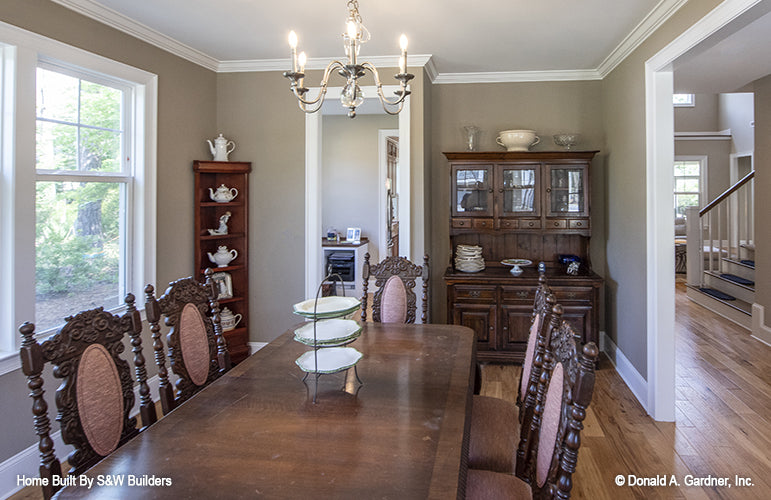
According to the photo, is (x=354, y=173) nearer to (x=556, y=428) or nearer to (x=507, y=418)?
(x=507, y=418)

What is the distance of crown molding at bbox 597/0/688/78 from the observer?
2.90 m

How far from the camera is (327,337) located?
1.81m

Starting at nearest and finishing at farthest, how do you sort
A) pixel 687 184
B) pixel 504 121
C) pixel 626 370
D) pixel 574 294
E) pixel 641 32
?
pixel 641 32 < pixel 626 370 < pixel 574 294 < pixel 504 121 < pixel 687 184

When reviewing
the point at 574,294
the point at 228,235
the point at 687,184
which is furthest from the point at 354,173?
the point at 687,184

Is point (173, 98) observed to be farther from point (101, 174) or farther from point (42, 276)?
point (42, 276)

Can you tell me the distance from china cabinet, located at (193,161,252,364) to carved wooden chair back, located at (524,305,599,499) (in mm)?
3208

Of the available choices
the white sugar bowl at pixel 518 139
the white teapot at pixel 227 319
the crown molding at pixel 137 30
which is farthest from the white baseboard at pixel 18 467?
the white sugar bowl at pixel 518 139

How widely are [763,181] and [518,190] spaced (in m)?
2.56

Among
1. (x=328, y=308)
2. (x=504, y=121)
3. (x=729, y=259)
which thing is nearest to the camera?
(x=328, y=308)

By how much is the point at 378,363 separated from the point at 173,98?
2905mm

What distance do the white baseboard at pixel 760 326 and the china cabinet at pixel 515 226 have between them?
201cm

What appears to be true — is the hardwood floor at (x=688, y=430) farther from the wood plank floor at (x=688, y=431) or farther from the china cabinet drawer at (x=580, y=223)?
the china cabinet drawer at (x=580, y=223)

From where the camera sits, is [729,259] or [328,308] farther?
[729,259]

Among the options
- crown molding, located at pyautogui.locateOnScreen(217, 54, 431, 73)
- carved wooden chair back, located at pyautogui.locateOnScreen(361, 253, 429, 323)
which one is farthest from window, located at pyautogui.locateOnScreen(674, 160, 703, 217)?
carved wooden chair back, located at pyautogui.locateOnScreen(361, 253, 429, 323)
